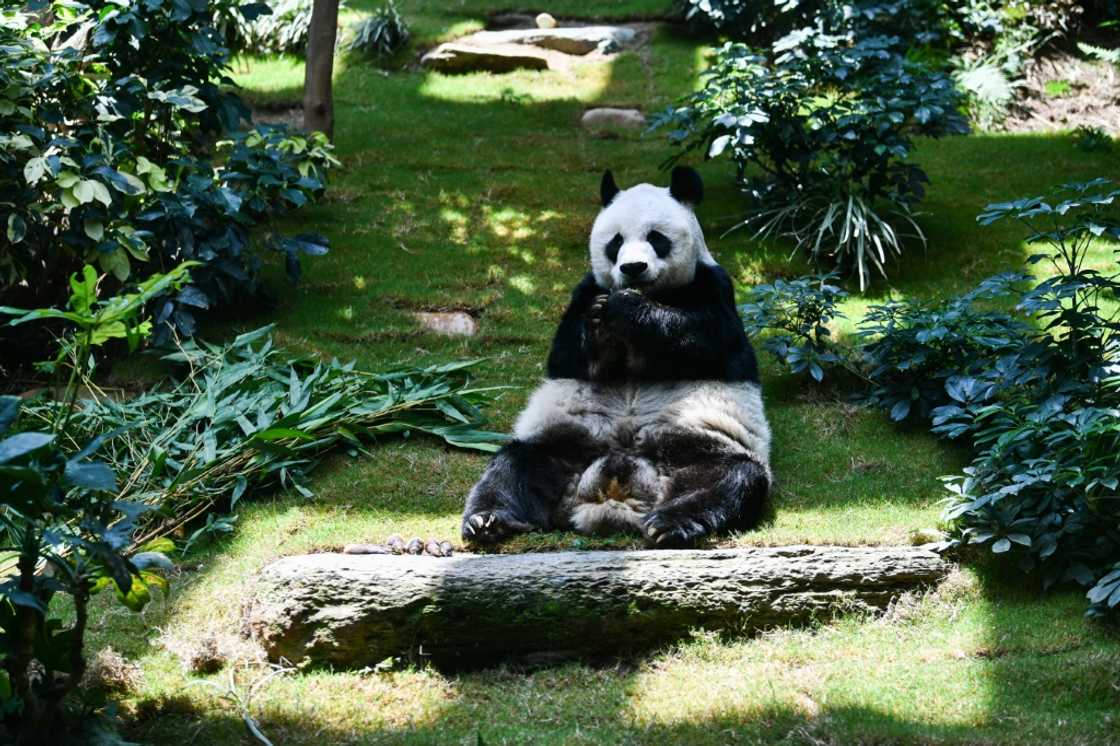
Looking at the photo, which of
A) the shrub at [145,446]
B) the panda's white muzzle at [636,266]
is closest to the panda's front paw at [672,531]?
the panda's white muzzle at [636,266]

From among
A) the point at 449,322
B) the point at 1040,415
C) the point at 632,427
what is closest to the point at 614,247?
the point at 632,427

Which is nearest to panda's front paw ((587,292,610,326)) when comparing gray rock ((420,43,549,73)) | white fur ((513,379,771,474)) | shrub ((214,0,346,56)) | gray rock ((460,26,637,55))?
white fur ((513,379,771,474))

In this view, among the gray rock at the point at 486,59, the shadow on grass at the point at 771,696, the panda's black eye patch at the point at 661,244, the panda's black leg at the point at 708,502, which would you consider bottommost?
the shadow on grass at the point at 771,696

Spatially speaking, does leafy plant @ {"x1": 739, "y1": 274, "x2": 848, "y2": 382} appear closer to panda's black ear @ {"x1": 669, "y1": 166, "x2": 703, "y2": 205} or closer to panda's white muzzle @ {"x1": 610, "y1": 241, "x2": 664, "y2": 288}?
panda's black ear @ {"x1": 669, "y1": 166, "x2": 703, "y2": 205}

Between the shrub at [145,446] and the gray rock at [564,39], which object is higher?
the gray rock at [564,39]

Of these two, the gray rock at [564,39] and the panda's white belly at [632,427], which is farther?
the gray rock at [564,39]

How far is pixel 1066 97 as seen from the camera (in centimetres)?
1123

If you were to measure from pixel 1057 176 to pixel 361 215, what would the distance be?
5.66 meters

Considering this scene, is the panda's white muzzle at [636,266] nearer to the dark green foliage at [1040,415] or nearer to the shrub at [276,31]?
the dark green foliage at [1040,415]

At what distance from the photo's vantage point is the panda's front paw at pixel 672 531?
4.80 m

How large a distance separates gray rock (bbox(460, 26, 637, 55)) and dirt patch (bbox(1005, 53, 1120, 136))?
4.45m

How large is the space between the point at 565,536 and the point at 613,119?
6.92 meters

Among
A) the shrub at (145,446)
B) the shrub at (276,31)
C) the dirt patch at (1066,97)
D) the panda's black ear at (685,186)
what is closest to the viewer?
the shrub at (145,446)

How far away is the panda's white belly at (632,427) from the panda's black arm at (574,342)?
7 centimetres
